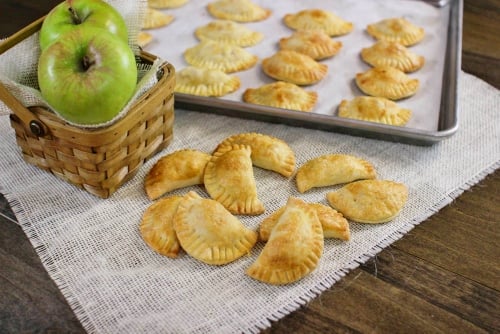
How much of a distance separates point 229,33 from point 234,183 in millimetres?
789

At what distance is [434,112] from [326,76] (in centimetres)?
34

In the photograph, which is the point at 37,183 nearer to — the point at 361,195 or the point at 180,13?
the point at 361,195

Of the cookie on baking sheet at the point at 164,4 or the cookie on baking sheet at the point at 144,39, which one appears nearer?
the cookie on baking sheet at the point at 144,39

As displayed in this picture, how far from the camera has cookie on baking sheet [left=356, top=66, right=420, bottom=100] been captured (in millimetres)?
1669

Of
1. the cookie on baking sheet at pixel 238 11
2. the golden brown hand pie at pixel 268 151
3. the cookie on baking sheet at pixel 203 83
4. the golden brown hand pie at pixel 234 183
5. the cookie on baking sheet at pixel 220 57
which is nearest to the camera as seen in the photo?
the golden brown hand pie at pixel 234 183

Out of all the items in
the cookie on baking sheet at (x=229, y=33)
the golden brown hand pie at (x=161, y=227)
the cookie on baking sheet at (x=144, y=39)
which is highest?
the cookie on baking sheet at (x=229, y=33)

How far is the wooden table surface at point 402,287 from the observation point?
1.06 metres

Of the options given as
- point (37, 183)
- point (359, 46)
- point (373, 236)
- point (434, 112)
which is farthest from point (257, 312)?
point (359, 46)

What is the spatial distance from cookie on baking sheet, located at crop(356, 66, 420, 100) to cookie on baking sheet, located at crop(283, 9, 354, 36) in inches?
12.6

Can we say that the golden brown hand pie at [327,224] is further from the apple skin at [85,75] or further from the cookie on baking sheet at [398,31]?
the cookie on baking sheet at [398,31]

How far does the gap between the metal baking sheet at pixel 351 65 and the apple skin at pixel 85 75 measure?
420 mm

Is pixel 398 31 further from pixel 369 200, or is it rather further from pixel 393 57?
pixel 369 200

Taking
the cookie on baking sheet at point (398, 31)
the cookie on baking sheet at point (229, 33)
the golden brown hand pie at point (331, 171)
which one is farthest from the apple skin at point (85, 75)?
the cookie on baking sheet at point (398, 31)

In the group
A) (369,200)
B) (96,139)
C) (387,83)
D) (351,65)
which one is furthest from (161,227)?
(351,65)
